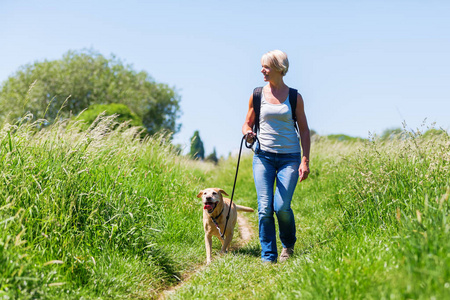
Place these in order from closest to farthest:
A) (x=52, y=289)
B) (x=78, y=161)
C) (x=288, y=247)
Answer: (x=52, y=289)
(x=78, y=161)
(x=288, y=247)

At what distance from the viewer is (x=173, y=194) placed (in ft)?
21.0

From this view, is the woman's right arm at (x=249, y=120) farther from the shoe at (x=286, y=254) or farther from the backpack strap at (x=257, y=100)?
the shoe at (x=286, y=254)

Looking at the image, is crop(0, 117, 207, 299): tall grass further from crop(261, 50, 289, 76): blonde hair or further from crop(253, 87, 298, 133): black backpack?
crop(261, 50, 289, 76): blonde hair

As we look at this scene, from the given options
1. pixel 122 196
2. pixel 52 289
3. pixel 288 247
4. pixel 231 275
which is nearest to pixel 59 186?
pixel 122 196

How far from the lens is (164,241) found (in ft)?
16.5

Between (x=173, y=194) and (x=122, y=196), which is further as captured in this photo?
(x=173, y=194)

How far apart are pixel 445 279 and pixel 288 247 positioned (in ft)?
8.71

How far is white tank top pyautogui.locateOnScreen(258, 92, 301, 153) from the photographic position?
4.54 metres

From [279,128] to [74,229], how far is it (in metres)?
2.51

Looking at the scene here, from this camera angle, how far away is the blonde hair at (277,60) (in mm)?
4500

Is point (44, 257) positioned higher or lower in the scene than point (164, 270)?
higher

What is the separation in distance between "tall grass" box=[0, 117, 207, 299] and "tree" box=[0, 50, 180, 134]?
94.5ft

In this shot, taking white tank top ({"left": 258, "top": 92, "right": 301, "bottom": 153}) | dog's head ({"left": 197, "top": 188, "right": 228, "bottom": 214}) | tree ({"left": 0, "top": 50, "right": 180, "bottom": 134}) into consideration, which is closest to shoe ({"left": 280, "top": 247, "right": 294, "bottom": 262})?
dog's head ({"left": 197, "top": 188, "right": 228, "bottom": 214})

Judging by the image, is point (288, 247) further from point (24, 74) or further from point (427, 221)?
point (24, 74)
